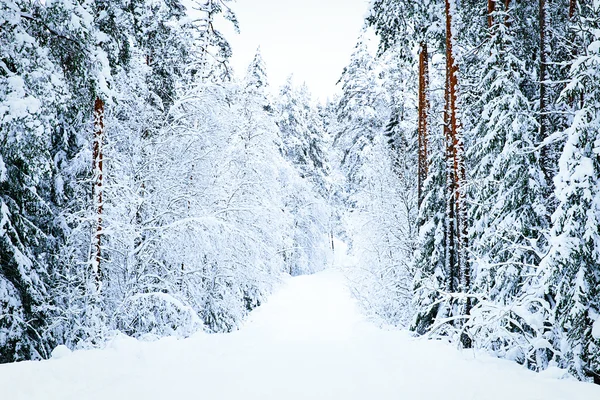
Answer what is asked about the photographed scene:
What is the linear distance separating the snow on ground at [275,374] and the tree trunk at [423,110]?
6.08 metres

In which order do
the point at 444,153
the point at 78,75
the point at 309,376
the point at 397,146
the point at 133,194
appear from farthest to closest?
1. the point at 397,146
2. the point at 444,153
3. the point at 133,194
4. the point at 78,75
5. the point at 309,376

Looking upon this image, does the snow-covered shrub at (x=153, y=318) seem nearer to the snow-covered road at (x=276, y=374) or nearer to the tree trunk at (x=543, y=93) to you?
the snow-covered road at (x=276, y=374)

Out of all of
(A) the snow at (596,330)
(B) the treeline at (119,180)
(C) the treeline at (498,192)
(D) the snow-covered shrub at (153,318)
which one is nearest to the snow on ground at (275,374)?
(D) the snow-covered shrub at (153,318)

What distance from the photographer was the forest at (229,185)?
6.15 m

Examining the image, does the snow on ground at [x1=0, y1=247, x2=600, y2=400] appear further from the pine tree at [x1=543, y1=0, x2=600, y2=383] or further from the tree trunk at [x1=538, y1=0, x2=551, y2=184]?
the tree trunk at [x1=538, y1=0, x2=551, y2=184]

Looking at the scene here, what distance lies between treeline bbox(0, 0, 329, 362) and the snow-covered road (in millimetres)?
1696

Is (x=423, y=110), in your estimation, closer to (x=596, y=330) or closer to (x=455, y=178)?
(x=455, y=178)

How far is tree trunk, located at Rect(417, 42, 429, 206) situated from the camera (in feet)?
42.5

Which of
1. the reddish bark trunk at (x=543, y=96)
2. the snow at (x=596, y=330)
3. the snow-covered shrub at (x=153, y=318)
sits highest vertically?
the reddish bark trunk at (x=543, y=96)

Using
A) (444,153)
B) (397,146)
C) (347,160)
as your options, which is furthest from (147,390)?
(347,160)

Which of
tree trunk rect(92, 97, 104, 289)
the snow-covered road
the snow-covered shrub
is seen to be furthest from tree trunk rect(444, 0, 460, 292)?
tree trunk rect(92, 97, 104, 289)

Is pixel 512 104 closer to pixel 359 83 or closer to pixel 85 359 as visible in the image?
pixel 85 359

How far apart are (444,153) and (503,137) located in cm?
256

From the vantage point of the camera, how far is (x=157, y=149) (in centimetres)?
1038
